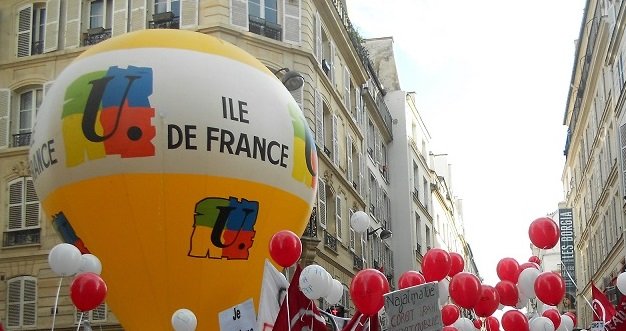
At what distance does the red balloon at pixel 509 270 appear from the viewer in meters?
13.1

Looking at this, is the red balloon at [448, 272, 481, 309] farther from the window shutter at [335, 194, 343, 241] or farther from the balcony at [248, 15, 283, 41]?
the window shutter at [335, 194, 343, 241]

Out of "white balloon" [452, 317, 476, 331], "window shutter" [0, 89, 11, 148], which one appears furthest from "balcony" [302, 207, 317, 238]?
"white balloon" [452, 317, 476, 331]

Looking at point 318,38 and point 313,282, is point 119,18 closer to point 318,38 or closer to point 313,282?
point 318,38

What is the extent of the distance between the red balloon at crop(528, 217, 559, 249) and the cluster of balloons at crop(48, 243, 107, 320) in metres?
5.19

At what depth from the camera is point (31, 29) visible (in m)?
24.5

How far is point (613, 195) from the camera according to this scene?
30531mm

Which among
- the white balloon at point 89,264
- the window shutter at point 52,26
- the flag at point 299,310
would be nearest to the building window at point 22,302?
the window shutter at point 52,26

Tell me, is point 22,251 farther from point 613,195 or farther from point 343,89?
point 613,195

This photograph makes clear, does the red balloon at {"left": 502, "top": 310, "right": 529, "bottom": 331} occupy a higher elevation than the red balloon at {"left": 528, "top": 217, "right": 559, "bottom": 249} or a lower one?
lower

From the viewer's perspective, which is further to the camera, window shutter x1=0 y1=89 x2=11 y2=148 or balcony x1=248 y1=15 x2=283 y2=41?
window shutter x1=0 y1=89 x2=11 y2=148

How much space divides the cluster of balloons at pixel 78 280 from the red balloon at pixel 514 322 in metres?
5.01

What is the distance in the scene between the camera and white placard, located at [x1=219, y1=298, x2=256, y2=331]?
1076 centimetres

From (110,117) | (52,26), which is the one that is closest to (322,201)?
(52,26)

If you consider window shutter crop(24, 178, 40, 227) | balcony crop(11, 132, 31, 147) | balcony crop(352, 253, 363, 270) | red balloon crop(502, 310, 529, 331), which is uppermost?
balcony crop(11, 132, 31, 147)
